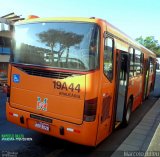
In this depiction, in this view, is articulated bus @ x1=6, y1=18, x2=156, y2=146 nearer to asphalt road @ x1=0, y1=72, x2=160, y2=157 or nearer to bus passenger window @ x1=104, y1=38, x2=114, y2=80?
bus passenger window @ x1=104, y1=38, x2=114, y2=80

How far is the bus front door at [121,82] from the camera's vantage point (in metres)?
6.48

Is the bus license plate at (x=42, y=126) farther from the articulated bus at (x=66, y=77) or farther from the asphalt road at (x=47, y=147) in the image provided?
the asphalt road at (x=47, y=147)

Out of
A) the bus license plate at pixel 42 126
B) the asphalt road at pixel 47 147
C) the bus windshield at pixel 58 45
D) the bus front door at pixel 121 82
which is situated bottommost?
the asphalt road at pixel 47 147

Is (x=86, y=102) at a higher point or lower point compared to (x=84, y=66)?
lower

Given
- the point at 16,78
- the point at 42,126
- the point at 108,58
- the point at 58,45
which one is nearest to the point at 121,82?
the point at 108,58

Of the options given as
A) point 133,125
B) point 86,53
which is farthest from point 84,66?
point 133,125

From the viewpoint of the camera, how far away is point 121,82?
688cm

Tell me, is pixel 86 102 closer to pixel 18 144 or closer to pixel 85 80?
pixel 85 80

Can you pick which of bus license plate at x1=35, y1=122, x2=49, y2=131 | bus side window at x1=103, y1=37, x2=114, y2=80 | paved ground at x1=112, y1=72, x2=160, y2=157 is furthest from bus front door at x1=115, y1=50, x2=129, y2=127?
bus license plate at x1=35, y1=122, x2=49, y2=131

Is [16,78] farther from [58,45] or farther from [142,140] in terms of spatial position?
[142,140]

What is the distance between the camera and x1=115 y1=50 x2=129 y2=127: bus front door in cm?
648

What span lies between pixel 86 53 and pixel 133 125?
4.41 metres

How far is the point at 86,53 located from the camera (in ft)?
16.9

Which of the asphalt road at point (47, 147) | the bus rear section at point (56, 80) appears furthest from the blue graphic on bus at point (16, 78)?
the asphalt road at point (47, 147)
